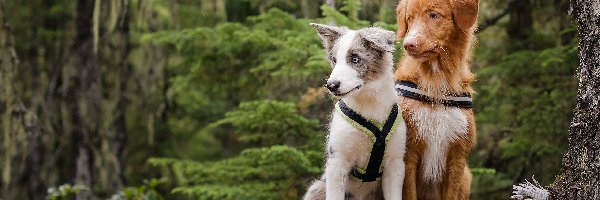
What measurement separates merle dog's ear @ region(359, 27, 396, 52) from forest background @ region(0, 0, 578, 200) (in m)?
2.10

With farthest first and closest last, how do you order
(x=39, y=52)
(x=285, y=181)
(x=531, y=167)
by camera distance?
(x=39, y=52) < (x=531, y=167) < (x=285, y=181)

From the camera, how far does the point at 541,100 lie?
6.89m

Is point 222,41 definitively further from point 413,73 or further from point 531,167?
point 413,73

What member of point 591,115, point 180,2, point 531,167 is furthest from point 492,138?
point 180,2

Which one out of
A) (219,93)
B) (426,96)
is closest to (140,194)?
(219,93)

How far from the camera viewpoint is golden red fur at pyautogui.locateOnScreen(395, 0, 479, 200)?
3.56m

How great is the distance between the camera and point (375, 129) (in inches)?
137

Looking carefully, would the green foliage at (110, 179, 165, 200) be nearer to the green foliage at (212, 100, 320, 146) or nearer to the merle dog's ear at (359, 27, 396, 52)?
the green foliage at (212, 100, 320, 146)

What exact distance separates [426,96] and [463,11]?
17.9 inches

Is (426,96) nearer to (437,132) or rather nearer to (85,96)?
(437,132)

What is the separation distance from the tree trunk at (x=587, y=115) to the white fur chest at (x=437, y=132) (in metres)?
0.54

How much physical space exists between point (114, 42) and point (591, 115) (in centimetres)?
859

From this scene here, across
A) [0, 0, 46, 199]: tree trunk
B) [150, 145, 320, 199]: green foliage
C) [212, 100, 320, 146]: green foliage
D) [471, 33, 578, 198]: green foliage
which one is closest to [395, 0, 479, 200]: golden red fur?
[150, 145, 320, 199]: green foliage

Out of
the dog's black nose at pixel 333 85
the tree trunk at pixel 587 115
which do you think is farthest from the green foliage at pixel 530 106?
the dog's black nose at pixel 333 85
